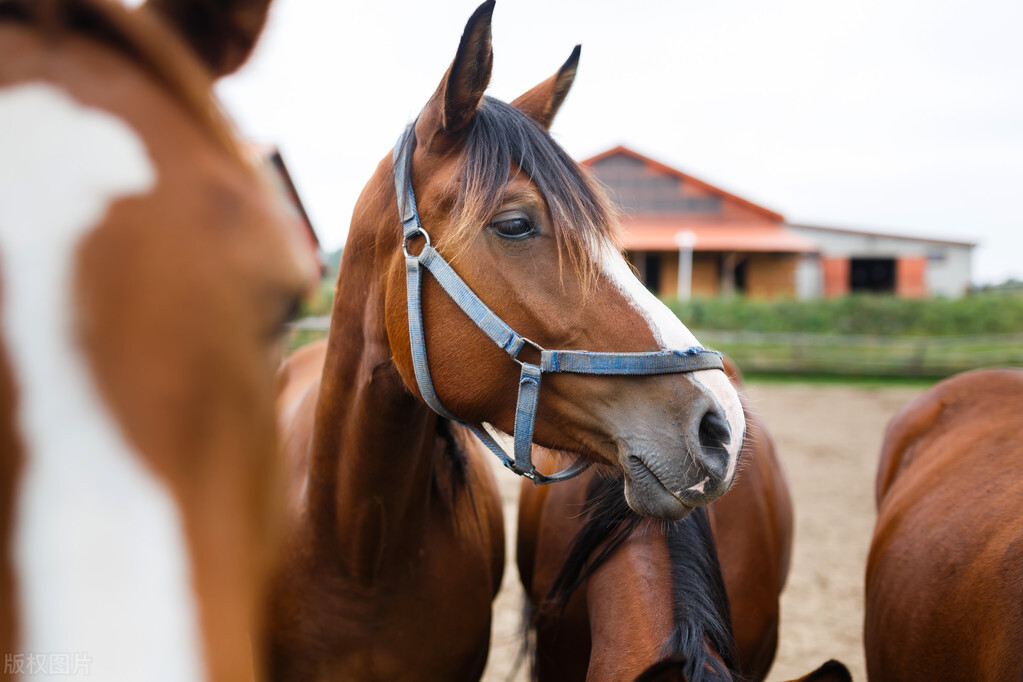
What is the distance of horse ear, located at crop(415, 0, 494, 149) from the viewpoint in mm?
1504

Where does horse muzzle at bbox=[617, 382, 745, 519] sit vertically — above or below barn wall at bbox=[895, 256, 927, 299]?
below

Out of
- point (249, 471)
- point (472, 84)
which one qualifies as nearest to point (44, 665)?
point (249, 471)

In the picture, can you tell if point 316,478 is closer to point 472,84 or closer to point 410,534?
point 410,534

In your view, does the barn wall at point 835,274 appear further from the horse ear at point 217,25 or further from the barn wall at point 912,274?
the horse ear at point 217,25

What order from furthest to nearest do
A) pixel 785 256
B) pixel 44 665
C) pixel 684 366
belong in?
pixel 785 256 → pixel 684 366 → pixel 44 665

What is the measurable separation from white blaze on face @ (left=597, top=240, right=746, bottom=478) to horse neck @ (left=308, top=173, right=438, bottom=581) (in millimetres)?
568

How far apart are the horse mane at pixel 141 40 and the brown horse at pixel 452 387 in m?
0.98

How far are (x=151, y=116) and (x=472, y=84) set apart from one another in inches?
45.6

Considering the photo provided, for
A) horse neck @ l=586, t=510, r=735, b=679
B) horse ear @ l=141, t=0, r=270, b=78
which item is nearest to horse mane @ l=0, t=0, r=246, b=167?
horse ear @ l=141, t=0, r=270, b=78

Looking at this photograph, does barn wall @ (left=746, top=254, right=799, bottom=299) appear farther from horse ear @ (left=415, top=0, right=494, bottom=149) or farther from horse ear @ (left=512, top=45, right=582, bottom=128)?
horse ear @ (left=415, top=0, right=494, bottom=149)

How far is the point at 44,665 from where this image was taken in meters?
0.44

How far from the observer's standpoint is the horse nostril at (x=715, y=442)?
141 centimetres

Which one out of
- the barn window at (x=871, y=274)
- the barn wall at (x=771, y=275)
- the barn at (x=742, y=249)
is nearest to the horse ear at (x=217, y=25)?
the barn at (x=742, y=249)

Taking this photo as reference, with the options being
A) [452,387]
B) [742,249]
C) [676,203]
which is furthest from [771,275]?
[452,387]
